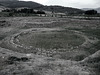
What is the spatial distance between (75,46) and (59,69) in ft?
28.7

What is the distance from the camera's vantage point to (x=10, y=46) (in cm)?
2169

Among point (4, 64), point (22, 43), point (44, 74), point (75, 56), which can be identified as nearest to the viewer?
point (44, 74)

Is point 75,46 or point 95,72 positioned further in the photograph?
point 75,46

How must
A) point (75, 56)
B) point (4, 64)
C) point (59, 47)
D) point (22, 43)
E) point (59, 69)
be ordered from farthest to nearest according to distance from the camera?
point (22, 43) → point (59, 47) → point (75, 56) → point (4, 64) → point (59, 69)

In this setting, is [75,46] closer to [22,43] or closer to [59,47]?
[59,47]

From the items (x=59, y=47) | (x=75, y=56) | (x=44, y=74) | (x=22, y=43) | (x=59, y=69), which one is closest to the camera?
(x=44, y=74)

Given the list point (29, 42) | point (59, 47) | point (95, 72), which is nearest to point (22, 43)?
point (29, 42)

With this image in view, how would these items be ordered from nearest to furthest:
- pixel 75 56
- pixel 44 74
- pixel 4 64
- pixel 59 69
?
pixel 44 74, pixel 59 69, pixel 4 64, pixel 75 56

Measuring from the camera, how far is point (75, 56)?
1805 cm

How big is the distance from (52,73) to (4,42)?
13031 mm

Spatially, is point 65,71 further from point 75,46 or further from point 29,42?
point 29,42

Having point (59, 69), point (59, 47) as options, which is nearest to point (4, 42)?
point (59, 47)

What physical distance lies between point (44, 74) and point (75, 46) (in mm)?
10060

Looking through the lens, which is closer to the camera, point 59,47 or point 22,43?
point 59,47
